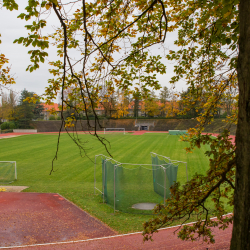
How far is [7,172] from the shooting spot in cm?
1614

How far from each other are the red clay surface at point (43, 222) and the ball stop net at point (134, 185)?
1587mm

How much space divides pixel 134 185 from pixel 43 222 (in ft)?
13.0

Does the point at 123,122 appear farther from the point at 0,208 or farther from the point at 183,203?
the point at 183,203

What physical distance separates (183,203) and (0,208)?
9.58 m

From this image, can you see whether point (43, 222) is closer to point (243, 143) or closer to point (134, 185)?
point (134, 185)

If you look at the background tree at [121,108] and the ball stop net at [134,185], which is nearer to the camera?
the background tree at [121,108]

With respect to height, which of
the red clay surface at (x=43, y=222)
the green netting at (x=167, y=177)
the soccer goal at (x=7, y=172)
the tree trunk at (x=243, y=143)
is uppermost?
the tree trunk at (x=243, y=143)

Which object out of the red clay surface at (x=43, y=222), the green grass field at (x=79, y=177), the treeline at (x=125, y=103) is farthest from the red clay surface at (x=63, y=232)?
the treeline at (x=125, y=103)

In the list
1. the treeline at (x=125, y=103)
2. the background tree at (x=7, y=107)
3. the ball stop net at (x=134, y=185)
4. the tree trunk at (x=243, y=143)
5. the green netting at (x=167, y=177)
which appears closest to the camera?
the tree trunk at (x=243, y=143)

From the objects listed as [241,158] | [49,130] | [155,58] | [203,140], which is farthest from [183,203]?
[49,130]

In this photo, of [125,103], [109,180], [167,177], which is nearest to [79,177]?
[109,180]

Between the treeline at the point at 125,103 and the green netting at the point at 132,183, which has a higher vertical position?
the treeline at the point at 125,103

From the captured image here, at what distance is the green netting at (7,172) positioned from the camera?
15.9 meters

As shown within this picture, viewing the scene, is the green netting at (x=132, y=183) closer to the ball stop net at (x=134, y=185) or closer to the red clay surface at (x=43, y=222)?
the ball stop net at (x=134, y=185)
